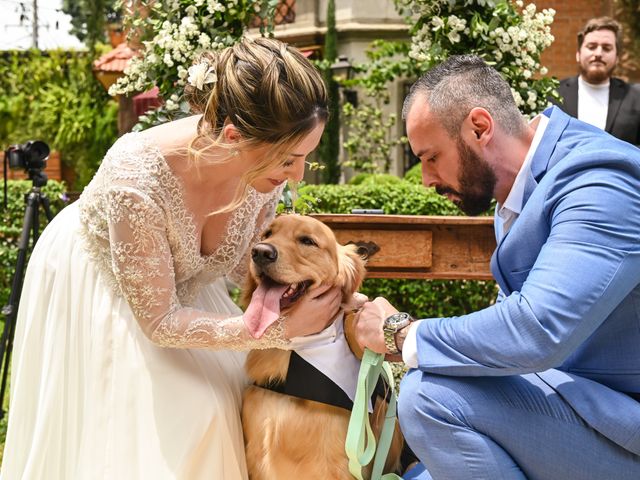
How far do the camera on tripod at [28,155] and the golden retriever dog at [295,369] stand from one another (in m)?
2.10

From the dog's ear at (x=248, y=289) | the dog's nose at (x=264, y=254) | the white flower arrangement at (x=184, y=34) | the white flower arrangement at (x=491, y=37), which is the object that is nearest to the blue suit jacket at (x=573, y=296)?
the dog's nose at (x=264, y=254)

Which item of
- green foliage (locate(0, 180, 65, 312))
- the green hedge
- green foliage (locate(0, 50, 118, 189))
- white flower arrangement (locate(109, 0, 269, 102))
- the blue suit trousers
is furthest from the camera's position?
green foliage (locate(0, 50, 118, 189))

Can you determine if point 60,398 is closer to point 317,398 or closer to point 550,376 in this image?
point 317,398

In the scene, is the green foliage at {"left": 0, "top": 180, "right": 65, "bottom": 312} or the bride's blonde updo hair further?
the green foliage at {"left": 0, "top": 180, "right": 65, "bottom": 312}

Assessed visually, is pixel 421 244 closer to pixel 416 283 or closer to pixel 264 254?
pixel 264 254

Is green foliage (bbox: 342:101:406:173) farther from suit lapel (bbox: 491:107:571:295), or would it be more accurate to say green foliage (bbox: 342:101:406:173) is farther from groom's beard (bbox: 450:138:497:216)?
suit lapel (bbox: 491:107:571:295)

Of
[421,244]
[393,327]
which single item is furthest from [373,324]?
[421,244]

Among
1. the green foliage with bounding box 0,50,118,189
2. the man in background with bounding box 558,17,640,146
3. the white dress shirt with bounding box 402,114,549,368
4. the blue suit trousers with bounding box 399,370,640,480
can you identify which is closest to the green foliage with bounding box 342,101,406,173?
the green foliage with bounding box 0,50,118,189

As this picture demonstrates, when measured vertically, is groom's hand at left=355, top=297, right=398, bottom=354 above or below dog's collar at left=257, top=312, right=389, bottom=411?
above

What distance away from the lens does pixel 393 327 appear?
2.27 m

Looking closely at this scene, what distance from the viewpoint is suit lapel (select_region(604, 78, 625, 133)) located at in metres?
5.35

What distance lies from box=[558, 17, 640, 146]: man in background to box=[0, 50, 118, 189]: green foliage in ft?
39.9

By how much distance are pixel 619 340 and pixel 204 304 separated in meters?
1.40

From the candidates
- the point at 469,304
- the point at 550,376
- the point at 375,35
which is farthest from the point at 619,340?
the point at 375,35
